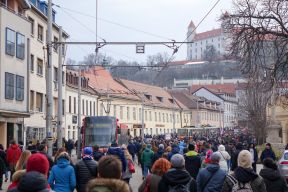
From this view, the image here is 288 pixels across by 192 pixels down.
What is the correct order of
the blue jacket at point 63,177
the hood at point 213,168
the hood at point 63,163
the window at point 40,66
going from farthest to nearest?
the window at point 40,66 → the hood at point 63,163 → the blue jacket at point 63,177 → the hood at point 213,168

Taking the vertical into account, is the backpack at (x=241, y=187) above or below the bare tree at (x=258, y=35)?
below

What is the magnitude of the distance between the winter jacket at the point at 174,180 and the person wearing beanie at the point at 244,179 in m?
0.57

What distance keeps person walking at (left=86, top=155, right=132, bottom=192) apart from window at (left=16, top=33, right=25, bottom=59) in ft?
114

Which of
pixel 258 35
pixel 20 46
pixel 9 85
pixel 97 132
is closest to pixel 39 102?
pixel 20 46

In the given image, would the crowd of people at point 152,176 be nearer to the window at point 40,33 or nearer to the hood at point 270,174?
the hood at point 270,174

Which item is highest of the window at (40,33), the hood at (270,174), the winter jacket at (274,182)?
the window at (40,33)

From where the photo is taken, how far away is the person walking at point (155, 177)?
31.2ft

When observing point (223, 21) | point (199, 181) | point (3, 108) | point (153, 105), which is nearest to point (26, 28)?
point (3, 108)

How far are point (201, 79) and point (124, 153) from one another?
171m

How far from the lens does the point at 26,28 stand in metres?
42.2

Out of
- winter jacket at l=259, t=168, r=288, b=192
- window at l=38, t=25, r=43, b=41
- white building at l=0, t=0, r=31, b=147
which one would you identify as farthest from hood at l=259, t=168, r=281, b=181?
window at l=38, t=25, r=43, b=41

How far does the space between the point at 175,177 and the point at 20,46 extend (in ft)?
110

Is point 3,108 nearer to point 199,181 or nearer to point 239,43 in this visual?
point 239,43

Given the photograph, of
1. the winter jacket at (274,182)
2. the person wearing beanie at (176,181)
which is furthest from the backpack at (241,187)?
the winter jacket at (274,182)
